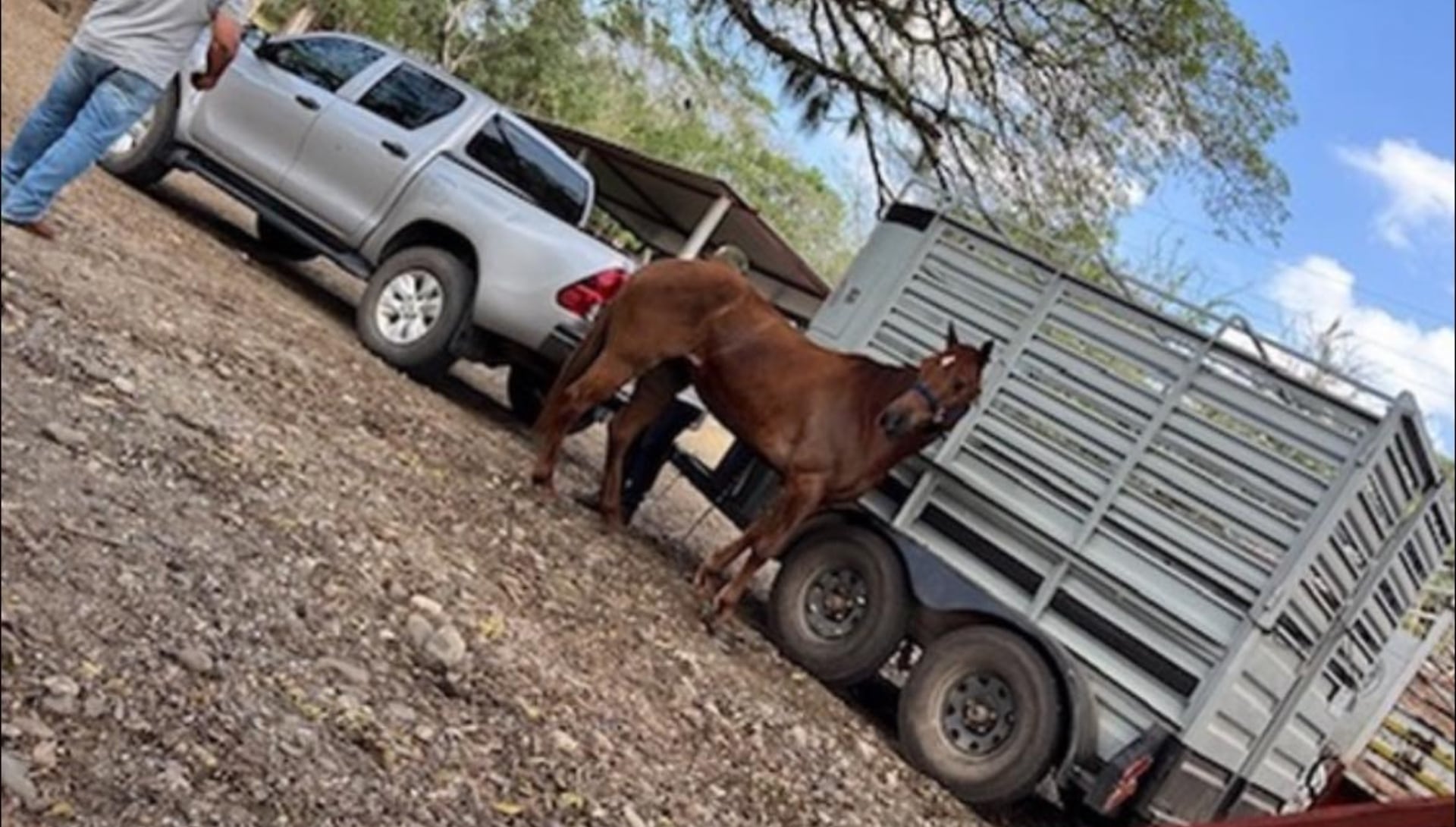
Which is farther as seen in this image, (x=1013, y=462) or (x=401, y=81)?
(x=1013, y=462)

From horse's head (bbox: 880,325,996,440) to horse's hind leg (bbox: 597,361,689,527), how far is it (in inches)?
43.4

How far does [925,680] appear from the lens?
4758mm

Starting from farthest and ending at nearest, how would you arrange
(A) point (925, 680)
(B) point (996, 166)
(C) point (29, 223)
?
(A) point (925, 680) → (B) point (996, 166) → (C) point (29, 223)

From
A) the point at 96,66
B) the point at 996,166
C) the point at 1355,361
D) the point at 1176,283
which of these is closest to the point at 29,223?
the point at 96,66

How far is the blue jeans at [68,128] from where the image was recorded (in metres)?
0.73

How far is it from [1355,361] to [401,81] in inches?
93.3

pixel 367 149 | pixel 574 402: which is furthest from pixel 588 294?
pixel 367 149

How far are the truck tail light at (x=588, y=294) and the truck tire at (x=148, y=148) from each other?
3.77m

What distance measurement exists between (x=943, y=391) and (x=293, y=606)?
2.85 meters

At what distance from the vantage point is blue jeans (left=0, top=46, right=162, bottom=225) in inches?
28.6

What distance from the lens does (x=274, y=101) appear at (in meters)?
3.44

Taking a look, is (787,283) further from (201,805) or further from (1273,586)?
(201,805)


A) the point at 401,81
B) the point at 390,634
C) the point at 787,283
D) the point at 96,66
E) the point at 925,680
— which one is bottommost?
the point at 390,634

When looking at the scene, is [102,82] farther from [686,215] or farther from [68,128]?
[686,215]
